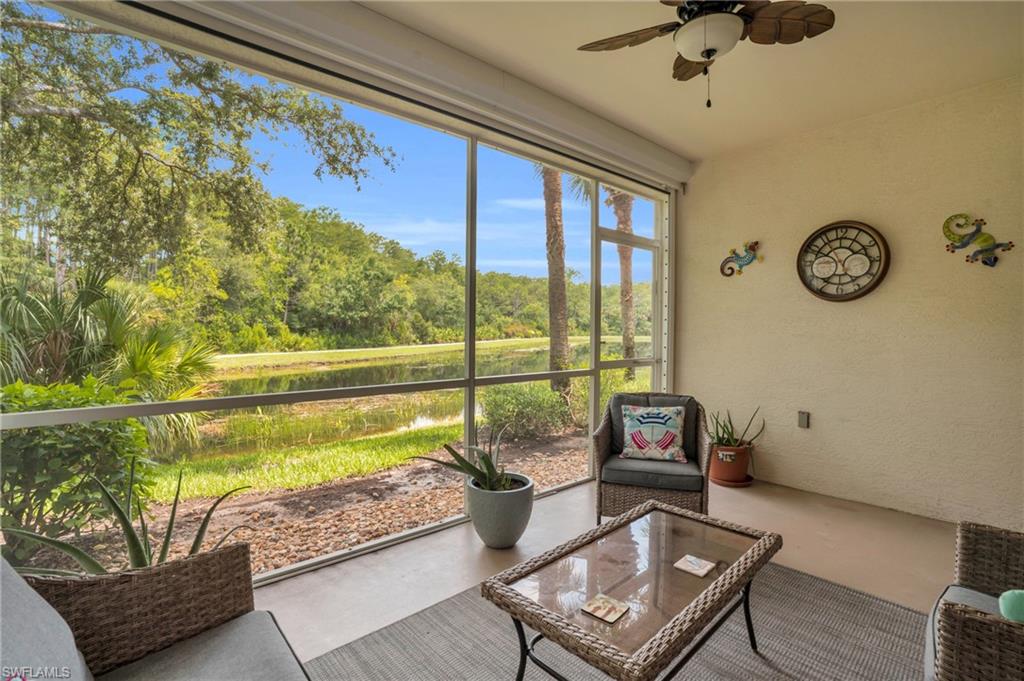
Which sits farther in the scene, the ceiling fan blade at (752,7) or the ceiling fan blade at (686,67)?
the ceiling fan blade at (686,67)

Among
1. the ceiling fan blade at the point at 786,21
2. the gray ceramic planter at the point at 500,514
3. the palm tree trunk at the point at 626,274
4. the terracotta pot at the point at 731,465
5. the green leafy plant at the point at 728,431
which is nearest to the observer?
the ceiling fan blade at the point at 786,21

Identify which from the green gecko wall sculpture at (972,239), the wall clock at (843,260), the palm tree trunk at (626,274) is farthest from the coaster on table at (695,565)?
the green gecko wall sculpture at (972,239)

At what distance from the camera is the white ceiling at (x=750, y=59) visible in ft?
7.39

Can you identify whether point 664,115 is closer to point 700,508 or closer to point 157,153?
point 700,508

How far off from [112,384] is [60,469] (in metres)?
0.36

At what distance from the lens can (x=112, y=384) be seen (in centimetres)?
196

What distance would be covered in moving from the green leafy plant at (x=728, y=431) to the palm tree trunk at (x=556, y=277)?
4.79ft

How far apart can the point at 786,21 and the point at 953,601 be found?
2032 millimetres

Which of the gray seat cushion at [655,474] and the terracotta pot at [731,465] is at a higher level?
the gray seat cushion at [655,474]

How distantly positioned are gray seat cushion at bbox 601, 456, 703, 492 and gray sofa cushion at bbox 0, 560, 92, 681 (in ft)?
7.80

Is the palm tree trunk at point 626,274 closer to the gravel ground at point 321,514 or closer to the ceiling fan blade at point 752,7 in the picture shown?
the gravel ground at point 321,514

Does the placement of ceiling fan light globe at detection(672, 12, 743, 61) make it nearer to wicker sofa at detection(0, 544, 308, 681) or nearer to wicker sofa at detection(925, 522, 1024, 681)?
wicker sofa at detection(925, 522, 1024, 681)

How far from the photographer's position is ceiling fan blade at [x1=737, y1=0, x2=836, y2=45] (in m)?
1.63

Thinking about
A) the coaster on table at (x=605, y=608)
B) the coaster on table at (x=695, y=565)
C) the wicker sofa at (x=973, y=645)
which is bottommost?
the coaster on table at (x=605, y=608)
